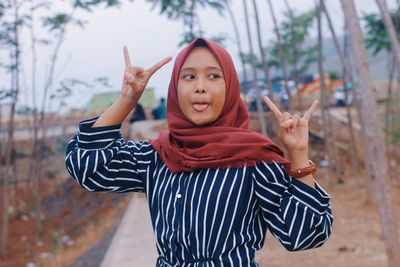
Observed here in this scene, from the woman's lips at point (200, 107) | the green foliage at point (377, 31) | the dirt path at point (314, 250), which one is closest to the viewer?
the woman's lips at point (200, 107)

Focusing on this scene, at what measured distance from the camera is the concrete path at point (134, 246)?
190 inches

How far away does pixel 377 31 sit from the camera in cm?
757

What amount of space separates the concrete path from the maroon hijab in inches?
118

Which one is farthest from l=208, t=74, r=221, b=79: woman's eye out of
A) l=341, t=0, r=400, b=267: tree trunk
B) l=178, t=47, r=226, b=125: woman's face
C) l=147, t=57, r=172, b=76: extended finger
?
l=341, t=0, r=400, b=267: tree trunk

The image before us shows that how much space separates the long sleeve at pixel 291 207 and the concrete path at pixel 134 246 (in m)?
3.11

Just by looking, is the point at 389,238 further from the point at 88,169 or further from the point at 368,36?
the point at 368,36

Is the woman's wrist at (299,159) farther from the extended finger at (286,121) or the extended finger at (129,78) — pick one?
the extended finger at (129,78)

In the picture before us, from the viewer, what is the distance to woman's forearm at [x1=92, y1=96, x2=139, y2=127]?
1737 millimetres

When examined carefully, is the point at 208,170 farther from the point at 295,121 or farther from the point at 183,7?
the point at 183,7

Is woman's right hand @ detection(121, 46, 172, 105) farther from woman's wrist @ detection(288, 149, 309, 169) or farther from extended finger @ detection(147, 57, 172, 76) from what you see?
woman's wrist @ detection(288, 149, 309, 169)

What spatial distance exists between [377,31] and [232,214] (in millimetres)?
6540

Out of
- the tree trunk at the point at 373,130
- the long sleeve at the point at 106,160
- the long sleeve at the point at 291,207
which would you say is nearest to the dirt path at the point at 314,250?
the tree trunk at the point at 373,130

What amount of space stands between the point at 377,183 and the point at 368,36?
4.23 m

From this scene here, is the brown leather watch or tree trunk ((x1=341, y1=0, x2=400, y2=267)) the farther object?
tree trunk ((x1=341, y1=0, x2=400, y2=267))
